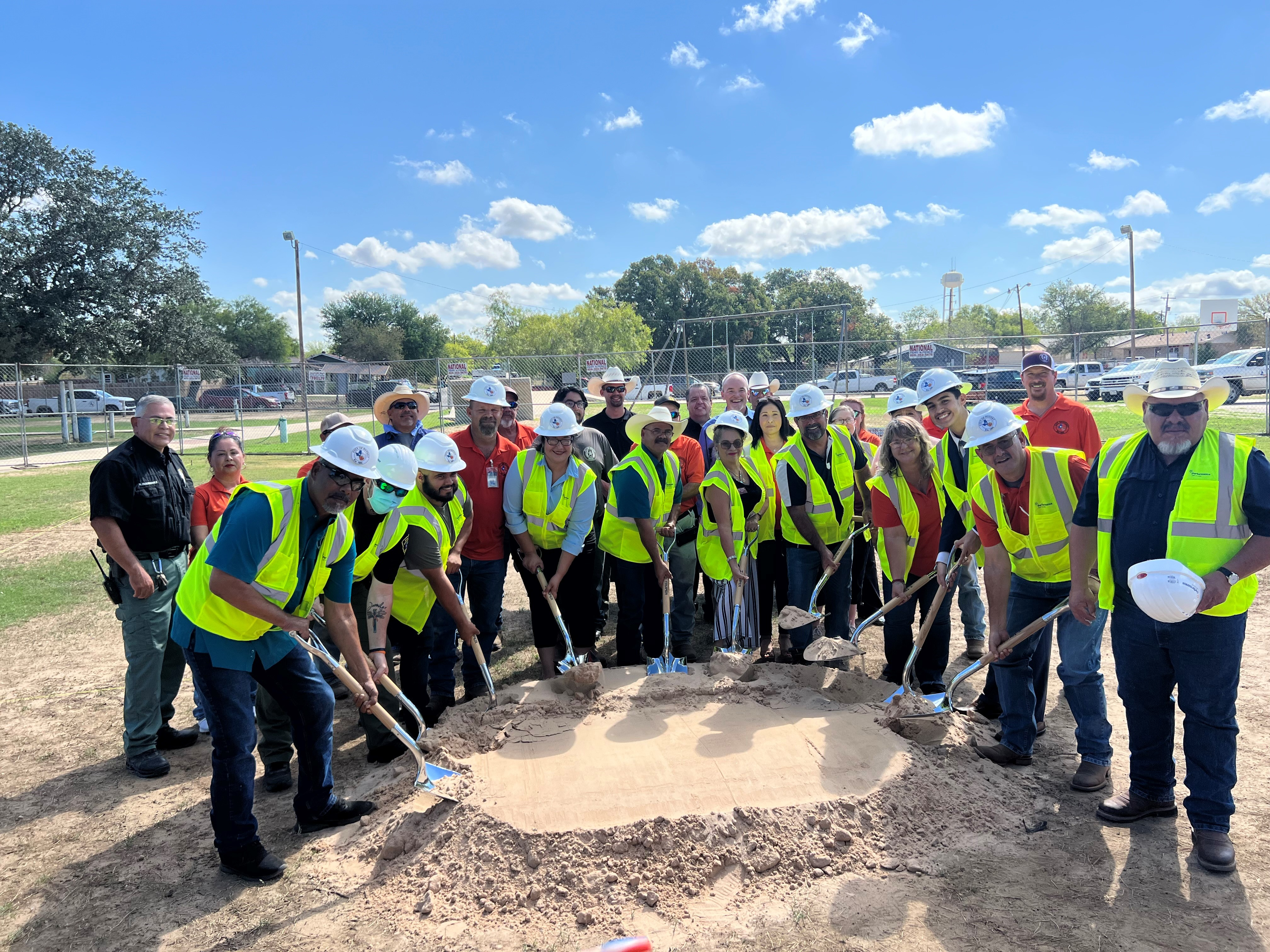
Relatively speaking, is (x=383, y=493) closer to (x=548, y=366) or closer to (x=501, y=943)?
(x=501, y=943)

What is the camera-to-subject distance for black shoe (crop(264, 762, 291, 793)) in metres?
4.39

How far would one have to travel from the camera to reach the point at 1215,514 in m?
3.19

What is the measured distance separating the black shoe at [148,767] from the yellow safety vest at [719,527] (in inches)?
141

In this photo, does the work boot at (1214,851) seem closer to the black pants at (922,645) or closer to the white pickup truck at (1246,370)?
the black pants at (922,645)

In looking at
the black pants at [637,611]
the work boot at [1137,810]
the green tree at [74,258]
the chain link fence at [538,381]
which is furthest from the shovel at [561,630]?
the green tree at [74,258]

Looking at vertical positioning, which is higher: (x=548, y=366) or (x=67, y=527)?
(x=548, y=366)

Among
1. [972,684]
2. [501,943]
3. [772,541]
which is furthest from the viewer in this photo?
[772,541]

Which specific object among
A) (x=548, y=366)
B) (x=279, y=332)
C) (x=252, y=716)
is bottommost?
(x=252, y=716)

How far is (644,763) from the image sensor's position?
3943mm

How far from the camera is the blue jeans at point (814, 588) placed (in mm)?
5449

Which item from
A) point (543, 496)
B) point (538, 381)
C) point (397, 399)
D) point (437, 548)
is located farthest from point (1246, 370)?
point (437, 548)

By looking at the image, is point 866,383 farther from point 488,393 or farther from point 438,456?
point 438,456

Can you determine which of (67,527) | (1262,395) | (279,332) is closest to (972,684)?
(67,527)

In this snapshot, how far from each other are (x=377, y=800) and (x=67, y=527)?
1033 centimetres
